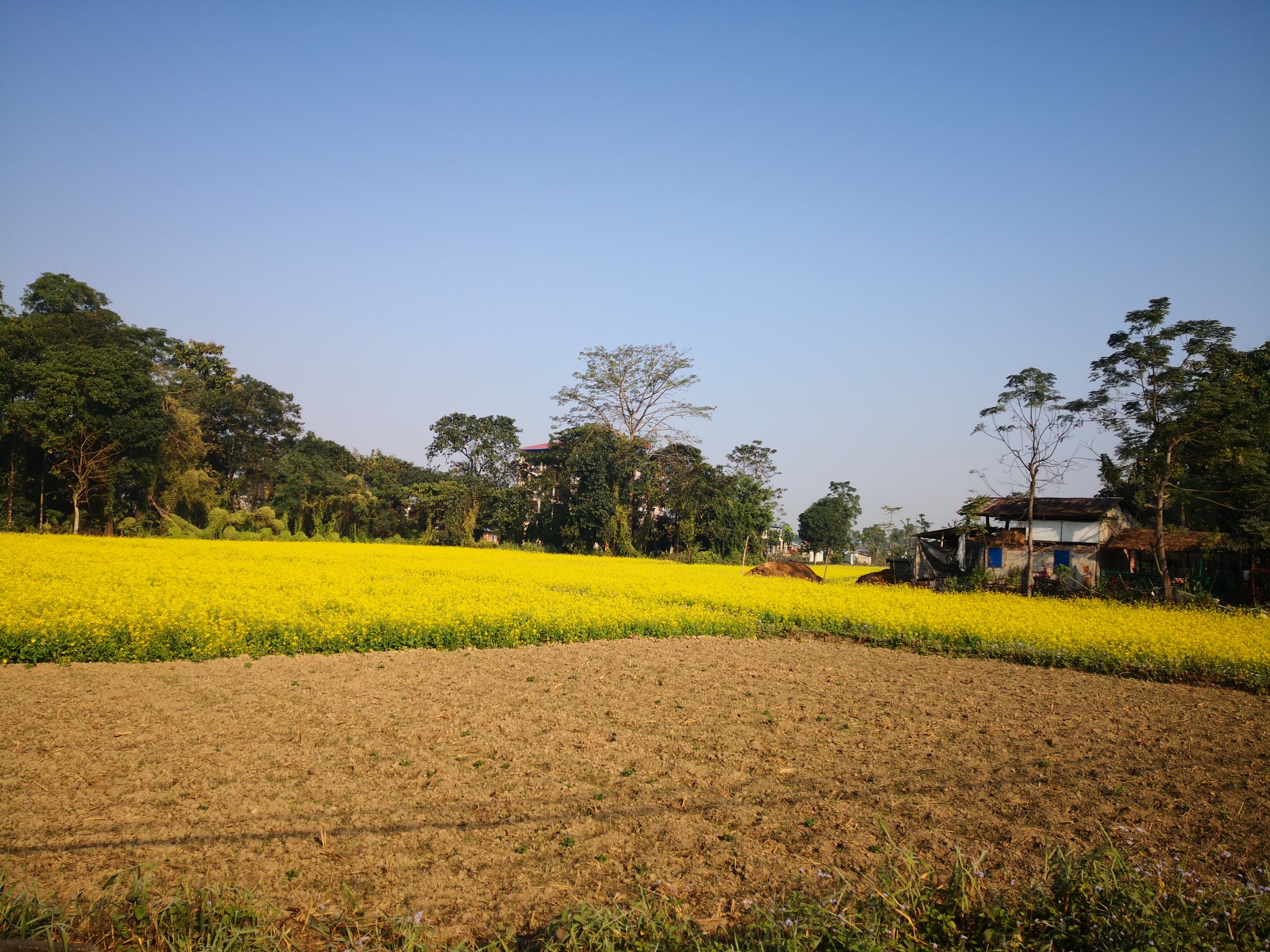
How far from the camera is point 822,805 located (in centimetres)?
499

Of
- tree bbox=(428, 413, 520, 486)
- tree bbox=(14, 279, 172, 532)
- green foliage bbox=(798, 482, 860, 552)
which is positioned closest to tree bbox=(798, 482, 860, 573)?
→ green foliage bbox=(798, 482, 860, 552)

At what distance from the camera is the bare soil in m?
3.93

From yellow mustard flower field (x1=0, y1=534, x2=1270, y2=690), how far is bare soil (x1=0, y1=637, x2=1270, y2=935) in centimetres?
95

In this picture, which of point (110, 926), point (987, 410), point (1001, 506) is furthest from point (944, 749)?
point (1001, 506)

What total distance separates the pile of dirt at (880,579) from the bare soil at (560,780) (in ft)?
46.7

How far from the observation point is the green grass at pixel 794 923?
3.02 metres

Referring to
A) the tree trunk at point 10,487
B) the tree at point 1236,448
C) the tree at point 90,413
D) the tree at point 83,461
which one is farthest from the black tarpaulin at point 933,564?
the tree trunk at point 10,487

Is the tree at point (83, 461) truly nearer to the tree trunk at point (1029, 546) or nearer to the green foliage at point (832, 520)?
the tree trunk at point (1029, 546)

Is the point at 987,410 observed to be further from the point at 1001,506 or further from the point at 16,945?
the point at 16,945

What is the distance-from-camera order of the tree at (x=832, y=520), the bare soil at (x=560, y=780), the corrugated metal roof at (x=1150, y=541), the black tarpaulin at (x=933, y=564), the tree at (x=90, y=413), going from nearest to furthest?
the bare soil at (x=560, y=780), the black tarpaulin at (x=933, y=564), the corrugated metal roof at (x=1150, y=541), the tree at (x=90, y=413), the tree at (x=832, y=520)

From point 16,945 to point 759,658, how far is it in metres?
9.17

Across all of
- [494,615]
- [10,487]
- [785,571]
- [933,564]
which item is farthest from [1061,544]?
[10,487]

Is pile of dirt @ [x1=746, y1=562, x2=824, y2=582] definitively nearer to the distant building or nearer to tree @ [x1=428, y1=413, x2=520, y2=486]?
the distant building

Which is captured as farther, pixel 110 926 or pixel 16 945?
pixel 110 926
